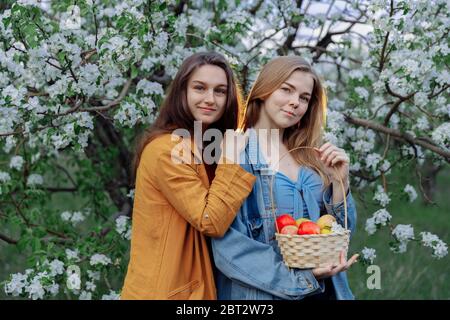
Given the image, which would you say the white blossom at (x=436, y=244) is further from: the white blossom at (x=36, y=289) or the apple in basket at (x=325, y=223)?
the white blossom at (x=36, y=289)

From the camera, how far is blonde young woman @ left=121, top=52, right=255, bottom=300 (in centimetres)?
236

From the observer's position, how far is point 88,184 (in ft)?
14.8

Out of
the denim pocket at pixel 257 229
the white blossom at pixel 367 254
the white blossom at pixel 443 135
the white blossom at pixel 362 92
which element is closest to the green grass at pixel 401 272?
the white blossom at pixel 367 254

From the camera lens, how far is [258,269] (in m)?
2.39

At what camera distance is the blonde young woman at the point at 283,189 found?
239cm

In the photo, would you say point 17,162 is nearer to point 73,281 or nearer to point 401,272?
point 73,281

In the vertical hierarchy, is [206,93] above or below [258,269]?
above

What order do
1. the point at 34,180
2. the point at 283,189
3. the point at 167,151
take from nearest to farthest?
the point at 167,151
the point at 283,189
the point at 34,180

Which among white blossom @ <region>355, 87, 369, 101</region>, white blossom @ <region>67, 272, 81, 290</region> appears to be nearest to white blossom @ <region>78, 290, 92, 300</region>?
white blossom @ <region>67, 272, 81, 290</region>

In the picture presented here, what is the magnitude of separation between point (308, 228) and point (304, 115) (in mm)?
646

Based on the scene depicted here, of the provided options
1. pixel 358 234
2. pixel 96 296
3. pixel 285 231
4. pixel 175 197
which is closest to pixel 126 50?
pixel 175 197

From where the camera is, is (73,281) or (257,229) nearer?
(257,229)

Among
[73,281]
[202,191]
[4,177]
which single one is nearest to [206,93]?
[202,191]

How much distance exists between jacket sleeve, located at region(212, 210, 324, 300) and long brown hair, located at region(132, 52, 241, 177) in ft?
1.56
